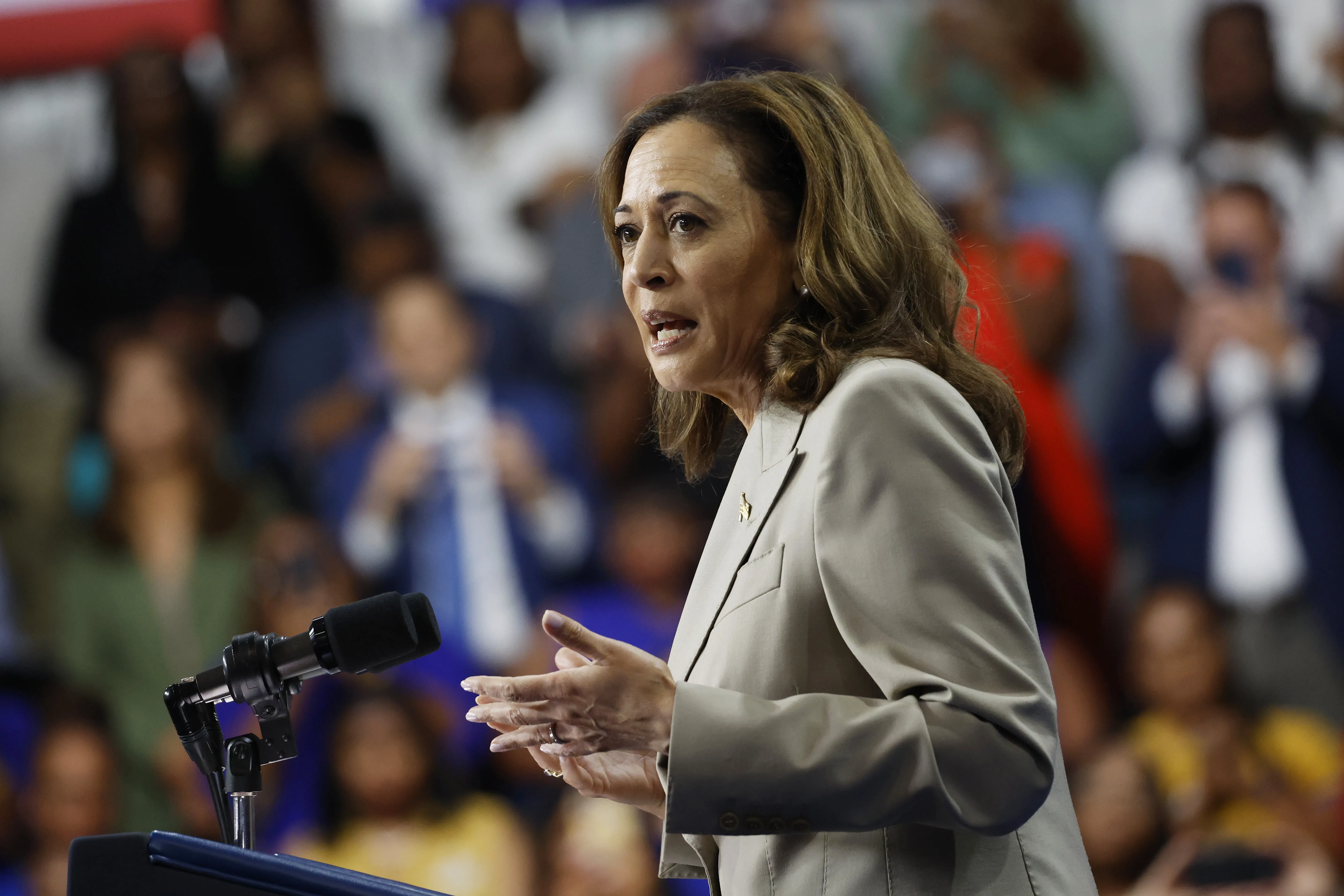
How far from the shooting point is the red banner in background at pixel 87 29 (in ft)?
19.6

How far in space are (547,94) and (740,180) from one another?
4357mm

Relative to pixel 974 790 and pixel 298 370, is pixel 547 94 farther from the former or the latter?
pixel 974 790

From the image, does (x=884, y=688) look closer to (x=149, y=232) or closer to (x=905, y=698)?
(x=905, y=698)

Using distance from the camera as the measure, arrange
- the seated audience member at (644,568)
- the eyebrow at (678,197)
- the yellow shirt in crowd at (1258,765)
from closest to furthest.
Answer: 1. the eyebrow at (678,197)
2. the yellow shirt in crowd at (1258,765)
3. the seated audience member at (644,568)

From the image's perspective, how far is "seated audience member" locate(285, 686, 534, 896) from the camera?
16.8 ft

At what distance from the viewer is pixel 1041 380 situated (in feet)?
17.6

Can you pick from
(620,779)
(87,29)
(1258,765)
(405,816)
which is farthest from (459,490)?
(620,779)

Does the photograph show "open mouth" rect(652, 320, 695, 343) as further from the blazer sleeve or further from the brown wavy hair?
the blazer sleeve

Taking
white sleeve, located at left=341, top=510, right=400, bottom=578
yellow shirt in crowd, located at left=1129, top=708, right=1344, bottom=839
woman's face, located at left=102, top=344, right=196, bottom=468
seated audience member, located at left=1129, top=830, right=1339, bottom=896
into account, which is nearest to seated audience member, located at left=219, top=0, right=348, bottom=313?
woman's face, located at left=102, top=344, right=196, bottom=468

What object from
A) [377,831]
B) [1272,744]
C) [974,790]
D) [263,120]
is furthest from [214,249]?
[974,790]

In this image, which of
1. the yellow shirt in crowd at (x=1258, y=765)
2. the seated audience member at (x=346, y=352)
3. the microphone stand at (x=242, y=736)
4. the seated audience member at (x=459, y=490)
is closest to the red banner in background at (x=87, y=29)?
the seated audience member at (x=346, y=352)

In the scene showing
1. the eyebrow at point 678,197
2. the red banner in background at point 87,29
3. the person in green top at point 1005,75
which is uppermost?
the red banner in background at point 87,29

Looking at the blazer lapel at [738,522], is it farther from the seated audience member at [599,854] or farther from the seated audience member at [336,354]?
the seated audience member at [336,354]

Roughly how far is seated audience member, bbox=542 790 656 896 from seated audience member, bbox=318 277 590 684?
63cm
